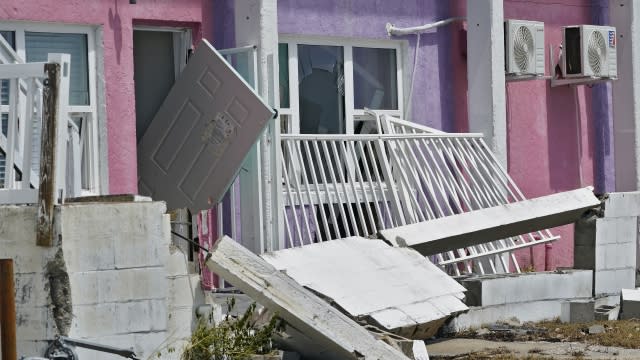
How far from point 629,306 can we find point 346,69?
3651mm

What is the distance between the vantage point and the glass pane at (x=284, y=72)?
13.4 m

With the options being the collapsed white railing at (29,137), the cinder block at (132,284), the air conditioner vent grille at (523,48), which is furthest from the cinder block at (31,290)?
the air conditioner vent grille at (523,48)

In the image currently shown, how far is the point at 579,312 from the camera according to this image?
12.7 metres

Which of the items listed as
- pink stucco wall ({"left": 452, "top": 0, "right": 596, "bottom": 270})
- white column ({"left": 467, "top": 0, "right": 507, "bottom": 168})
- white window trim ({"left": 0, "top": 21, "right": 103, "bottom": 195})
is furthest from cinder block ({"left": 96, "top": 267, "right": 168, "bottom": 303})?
pink stucco wall ({"left": 452, "top": 0, "right": 596, "bottom": 270})

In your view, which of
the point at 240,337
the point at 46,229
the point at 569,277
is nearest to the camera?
the point at 46,229

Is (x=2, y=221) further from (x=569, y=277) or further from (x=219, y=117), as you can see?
(x=569, y=277)

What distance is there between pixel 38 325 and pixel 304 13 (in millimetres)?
5802

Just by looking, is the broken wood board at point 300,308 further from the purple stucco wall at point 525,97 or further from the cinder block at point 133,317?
the purple stucco wall at point 525,97

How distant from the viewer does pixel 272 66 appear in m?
12.2

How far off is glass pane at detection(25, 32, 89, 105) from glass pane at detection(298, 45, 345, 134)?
8.45ft

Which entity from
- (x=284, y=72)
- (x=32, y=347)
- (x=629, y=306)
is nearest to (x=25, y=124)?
(x=32, y=347)

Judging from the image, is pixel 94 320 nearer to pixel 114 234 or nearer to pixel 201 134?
pixel 114 234

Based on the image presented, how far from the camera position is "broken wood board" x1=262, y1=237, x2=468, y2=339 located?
10719 mm

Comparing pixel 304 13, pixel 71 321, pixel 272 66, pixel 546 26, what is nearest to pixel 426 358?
pixel 71 321
